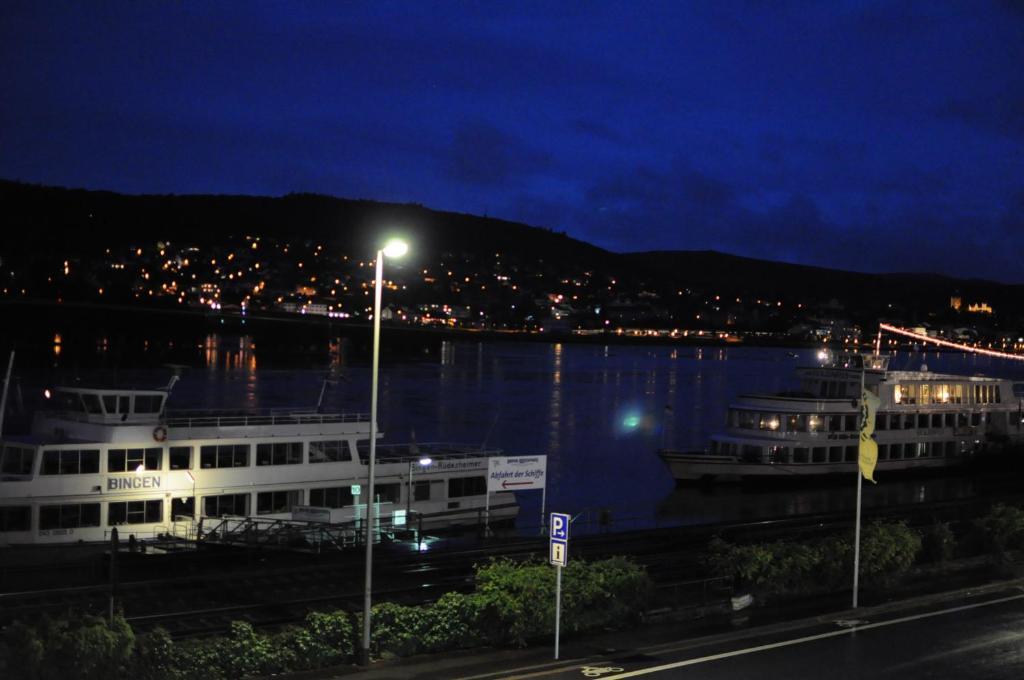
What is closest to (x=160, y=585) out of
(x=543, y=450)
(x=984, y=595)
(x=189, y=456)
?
(x=189, y=456)

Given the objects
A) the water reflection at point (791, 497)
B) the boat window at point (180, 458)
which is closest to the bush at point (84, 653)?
the boat window at point (180, 458)

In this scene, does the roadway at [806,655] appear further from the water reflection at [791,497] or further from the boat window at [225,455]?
the water reflection at [791,497]

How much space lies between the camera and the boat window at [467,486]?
31719 millimetres

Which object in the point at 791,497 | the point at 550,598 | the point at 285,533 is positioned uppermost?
the point at 550,598

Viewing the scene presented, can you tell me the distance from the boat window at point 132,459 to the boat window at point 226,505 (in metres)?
1.70

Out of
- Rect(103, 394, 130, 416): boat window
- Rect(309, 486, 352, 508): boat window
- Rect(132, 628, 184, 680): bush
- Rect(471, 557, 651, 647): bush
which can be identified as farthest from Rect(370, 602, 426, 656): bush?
Rect(309, 486, 352, 508): boat window

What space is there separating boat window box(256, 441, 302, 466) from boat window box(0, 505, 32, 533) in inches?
230

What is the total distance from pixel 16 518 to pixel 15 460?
1468mm

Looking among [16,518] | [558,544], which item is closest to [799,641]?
[558,544]

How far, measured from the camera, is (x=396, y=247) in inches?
521

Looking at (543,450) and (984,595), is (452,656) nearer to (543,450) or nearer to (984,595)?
(984,595)

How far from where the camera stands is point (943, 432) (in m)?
48.9

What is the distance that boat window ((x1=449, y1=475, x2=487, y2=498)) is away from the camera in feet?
104

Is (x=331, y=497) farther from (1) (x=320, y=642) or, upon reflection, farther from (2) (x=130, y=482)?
(1) (x=320, y=642)
